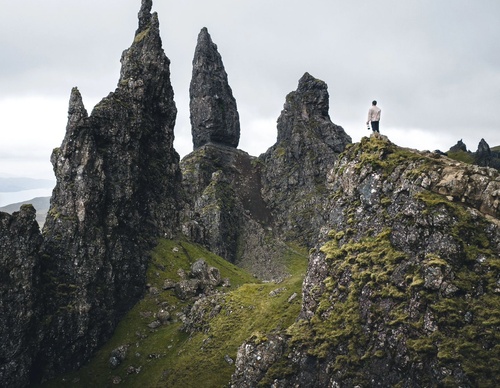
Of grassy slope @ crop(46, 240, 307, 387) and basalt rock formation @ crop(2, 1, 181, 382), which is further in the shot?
basalt rock formation @ crop(2, 1, 181, 382)

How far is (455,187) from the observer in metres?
56.6

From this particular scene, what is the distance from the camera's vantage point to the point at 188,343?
304ft

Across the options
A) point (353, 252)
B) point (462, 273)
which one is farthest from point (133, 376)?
point (462, 273)

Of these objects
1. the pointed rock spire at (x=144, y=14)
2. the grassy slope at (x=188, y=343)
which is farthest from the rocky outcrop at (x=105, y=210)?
the pointed rock spire at (x=144, y=14)

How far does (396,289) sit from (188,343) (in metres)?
54.5

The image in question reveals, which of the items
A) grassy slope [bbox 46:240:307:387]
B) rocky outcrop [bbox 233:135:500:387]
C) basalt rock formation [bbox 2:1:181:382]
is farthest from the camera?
basalt rock formation [bbox 2:1:181:382]

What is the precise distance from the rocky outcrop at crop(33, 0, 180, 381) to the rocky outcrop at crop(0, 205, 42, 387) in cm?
438

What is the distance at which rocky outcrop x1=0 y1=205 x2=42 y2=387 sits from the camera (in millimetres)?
84125

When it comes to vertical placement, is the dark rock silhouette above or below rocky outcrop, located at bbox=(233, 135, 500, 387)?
above

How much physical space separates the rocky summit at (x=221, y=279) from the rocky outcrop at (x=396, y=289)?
0.19 m

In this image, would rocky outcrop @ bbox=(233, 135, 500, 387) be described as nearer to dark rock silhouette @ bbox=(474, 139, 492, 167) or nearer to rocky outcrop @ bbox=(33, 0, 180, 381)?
rocky outcrop @ bbox=(33, 0, 180, 381)

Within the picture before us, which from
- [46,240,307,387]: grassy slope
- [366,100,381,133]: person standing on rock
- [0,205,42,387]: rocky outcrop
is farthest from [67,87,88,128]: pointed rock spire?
[366,100,381,133]: person standing on rock

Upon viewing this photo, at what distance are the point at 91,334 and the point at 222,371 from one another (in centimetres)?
4138

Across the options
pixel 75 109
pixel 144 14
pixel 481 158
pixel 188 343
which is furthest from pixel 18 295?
pixel 481 158
